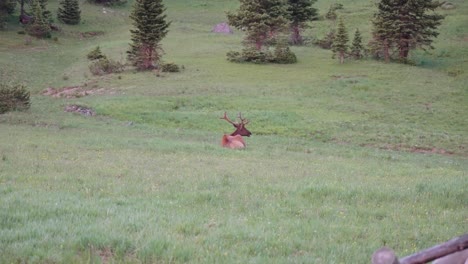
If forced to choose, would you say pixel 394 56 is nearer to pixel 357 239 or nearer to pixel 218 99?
pixel 218 99

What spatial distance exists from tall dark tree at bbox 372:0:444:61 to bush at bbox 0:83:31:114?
104ft

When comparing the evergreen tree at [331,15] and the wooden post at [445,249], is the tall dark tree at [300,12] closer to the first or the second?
the evergreen tree at [331,15]

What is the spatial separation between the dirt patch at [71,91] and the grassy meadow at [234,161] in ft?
2.37

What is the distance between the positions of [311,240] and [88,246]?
287 centimetres

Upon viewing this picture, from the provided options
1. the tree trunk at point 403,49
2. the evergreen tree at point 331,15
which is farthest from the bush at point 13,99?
the evergreen tree at point 331,15

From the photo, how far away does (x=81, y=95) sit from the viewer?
34.1m

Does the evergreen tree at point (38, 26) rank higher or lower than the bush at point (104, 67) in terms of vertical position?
higher

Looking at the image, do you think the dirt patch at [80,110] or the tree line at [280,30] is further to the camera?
the tree line at [280,30]

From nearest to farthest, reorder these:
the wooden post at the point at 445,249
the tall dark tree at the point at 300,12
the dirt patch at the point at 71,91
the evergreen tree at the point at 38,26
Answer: the wooden post at the point at 445,249 → the dirt patch at the point at 71,91 → the tall dark tree at the point at 300,12 → the evergreen tree at the point at 38,26

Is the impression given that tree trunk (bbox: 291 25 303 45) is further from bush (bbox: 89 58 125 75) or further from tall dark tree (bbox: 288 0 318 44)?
bush (bbox: 89 58 125 75)

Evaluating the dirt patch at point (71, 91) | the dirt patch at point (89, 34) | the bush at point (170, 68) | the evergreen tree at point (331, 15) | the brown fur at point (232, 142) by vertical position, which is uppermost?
the evergreen tree at point (331, 15)

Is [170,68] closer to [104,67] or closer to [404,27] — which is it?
[104,67]

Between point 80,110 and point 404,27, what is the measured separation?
30.4 meters

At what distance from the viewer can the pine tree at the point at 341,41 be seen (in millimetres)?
43794
